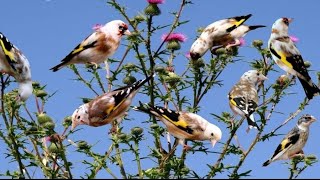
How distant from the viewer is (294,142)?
9016 millimetres

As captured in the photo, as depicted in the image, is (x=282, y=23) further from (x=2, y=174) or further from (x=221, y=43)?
(x=2, y=174)

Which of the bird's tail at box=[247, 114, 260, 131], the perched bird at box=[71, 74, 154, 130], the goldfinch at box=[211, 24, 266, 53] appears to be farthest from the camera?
the goldfinch at box=[211, 24, 266, 53]

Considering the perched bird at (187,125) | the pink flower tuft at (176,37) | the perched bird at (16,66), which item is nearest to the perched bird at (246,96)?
the perched bird at (187,125)

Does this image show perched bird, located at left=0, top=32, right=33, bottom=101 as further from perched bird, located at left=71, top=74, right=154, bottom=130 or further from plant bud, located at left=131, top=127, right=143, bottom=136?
plant bud, located at left=131, top=127, right=143, bottom=136

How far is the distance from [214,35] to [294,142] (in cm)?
169

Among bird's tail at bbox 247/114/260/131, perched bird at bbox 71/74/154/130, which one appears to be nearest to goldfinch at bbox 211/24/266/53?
bird's tail at bbox 247/114/260/131

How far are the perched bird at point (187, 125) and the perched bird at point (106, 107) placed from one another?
10.4 inches

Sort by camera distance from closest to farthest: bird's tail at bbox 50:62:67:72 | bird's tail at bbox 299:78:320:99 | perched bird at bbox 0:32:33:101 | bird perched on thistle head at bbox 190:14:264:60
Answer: perched bird at bbox 0:32:33:101 < bird's tail at bbox 50:62:67:72 < bird's tail at bbox 299:78:320:99 < bird perched on thistle head at bbox 190:14:264:60

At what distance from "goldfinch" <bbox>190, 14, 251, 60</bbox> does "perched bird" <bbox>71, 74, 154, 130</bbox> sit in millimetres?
1659

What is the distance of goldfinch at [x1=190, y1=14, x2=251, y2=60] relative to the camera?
848 centimetres

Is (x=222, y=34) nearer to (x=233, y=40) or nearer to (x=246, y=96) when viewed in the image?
(x=233, y=40)

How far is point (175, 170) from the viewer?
25.3 feet

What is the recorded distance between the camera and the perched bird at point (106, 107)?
6867mm

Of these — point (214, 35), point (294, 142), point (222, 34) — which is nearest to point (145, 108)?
point (214, 35)
